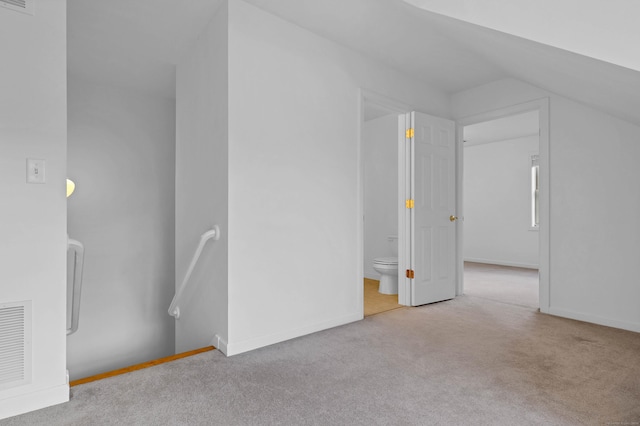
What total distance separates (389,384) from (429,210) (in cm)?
230

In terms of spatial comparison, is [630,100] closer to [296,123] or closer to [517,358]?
[517,358]

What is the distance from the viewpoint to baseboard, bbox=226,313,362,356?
8.35 feet

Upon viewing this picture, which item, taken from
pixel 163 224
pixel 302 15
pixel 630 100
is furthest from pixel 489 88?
pixel 163 224

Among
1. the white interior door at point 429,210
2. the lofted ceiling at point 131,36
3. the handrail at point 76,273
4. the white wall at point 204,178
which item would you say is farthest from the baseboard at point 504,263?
the handrail at point 76,273

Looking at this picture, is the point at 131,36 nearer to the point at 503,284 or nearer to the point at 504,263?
the point at 503,284

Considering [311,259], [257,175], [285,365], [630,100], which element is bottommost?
[285,365]

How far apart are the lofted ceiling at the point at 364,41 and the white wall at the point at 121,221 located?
52 centimetres

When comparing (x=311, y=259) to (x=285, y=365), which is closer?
(x=285, y=365)

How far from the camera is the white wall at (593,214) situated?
315cm

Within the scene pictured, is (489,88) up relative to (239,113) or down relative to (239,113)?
up

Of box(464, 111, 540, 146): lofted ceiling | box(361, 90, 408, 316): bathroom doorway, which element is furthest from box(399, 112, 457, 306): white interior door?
box(464, 111, 540, 146): lofted ceiling

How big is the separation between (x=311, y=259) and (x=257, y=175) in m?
0.81

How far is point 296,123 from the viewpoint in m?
2.93

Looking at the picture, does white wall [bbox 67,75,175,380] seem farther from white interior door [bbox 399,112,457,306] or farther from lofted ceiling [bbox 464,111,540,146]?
lofted ceiling [bbox 464,111,540,146]
